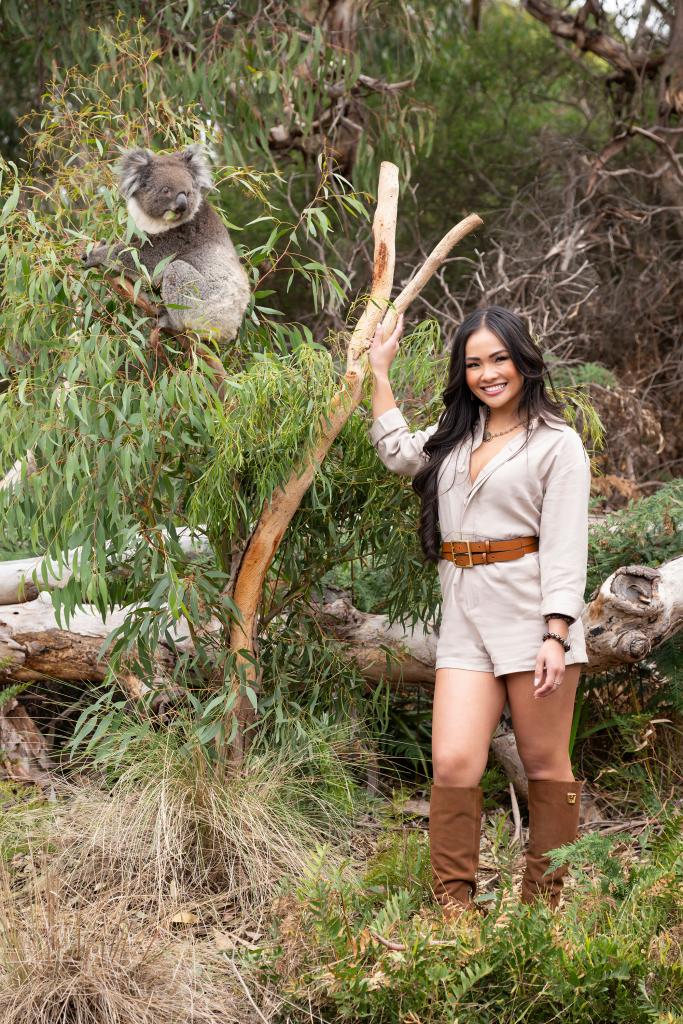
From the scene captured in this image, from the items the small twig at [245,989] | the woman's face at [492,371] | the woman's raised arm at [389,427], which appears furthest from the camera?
the woman's raised arm at [389,427]

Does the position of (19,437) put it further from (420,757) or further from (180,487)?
(420,757)

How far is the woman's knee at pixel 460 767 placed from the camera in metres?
2.43

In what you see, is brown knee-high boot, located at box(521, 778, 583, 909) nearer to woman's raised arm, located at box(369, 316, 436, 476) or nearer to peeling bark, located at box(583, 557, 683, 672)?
peeling bark, located at box(583, 557, 683, 672)

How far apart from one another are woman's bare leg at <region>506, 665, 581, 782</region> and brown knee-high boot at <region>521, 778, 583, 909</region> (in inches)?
1.2

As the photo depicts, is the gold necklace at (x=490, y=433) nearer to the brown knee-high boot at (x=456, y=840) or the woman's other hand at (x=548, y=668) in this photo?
the woman's other hand at (x=548, y=668)

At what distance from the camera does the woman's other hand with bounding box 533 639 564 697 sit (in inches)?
91.0

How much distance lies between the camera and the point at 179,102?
5223mm

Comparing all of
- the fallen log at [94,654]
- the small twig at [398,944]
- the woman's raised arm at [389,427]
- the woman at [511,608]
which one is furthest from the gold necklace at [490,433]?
the small twig at [398,944]

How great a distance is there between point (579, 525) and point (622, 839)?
0.77 metres

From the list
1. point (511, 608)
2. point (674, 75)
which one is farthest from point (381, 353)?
point (674, 75)

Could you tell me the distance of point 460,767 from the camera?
243cm

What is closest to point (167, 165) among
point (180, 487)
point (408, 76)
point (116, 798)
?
point (180, 487)

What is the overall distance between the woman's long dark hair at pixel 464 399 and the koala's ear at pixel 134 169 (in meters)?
1.15

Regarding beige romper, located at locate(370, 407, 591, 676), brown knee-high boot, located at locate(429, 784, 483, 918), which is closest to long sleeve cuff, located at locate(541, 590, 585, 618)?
beige romper, located at locate(370, 407, 591, 676)
